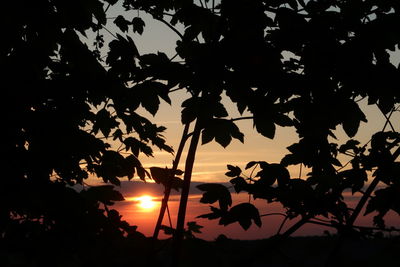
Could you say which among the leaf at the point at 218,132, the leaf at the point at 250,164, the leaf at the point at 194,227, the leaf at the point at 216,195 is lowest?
the leaf at the point at 194,227

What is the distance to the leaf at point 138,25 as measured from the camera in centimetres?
616

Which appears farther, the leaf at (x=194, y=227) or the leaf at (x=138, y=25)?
the leaf at (x=138, y=25)

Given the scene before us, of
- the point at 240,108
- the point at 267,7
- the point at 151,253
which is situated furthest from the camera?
the point at 151,253

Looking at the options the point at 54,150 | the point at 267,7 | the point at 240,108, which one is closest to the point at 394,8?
the point at 267,7

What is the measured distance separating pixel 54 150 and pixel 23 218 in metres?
0.62

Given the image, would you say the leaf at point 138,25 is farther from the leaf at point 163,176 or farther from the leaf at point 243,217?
the leaf at point 243,217

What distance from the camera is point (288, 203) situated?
2.93 meters

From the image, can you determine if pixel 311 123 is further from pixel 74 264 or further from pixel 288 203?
pixel 74 264

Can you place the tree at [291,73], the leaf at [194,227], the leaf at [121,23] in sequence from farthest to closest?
the leaf at [121,23], the leaf at [194,227], the tree at [291,73]

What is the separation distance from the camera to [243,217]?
9.48 ft

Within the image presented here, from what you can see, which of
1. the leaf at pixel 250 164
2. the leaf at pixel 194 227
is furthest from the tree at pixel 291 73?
the leaf at pixel 194 227

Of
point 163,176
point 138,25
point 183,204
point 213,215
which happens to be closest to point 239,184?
point 213,215

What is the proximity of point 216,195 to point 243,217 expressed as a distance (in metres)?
0.25

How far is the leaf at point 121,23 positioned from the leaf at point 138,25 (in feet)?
0.39
